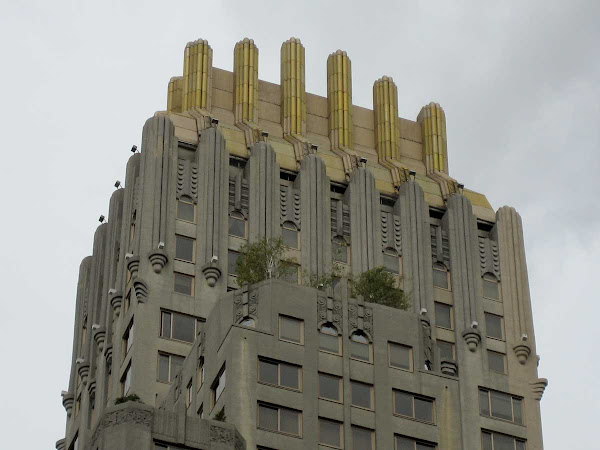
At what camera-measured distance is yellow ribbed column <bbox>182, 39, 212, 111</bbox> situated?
14038 cm

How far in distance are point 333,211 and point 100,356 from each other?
19.0m

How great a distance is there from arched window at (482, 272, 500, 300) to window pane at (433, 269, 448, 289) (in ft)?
8.92

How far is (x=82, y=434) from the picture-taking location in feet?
416

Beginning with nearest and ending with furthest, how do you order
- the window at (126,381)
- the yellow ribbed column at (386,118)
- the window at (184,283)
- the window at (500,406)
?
the window at (126,381) → the window at (500,406) → the window at (184,283) → the yellow ribbed column at (386,118)

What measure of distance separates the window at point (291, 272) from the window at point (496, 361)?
13664mm

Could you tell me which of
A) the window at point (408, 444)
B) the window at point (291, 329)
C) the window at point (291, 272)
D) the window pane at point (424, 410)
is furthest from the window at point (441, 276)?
the window at point (291, 329)

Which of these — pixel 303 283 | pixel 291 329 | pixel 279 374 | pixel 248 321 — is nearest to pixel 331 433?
pixel 279 374

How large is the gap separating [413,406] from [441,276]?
28.4 metres

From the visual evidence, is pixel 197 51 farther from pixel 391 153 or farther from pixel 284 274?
pixel 284 274

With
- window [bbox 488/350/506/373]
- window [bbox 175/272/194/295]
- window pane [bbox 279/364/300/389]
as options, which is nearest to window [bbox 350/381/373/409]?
window pane [bbox 279/364/300/389]

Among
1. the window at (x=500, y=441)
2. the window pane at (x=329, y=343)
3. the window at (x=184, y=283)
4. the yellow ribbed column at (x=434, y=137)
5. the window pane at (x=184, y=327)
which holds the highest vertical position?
the yellow ribbed column at (x=434, y=137)

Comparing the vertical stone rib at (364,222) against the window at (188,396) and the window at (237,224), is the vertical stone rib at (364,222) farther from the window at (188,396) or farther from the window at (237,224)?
the window at (188,396)

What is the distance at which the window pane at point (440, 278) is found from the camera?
437 ft

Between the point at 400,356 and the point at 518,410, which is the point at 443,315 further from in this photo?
the point at 400,356
